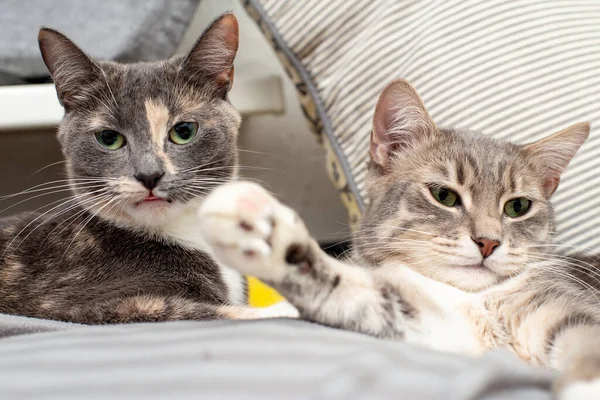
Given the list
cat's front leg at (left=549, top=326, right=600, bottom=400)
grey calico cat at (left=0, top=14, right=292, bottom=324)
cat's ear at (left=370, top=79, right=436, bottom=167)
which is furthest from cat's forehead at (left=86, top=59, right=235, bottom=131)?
cat's front leg at (left=549, top=326, right=600, bottom=400)

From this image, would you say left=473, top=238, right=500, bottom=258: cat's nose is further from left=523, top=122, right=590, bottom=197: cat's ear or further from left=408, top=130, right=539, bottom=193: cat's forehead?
left=523, top=122, right=590, bottom=197: cat's ear

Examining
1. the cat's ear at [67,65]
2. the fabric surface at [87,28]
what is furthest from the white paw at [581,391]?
the fabric surface at [87,28]

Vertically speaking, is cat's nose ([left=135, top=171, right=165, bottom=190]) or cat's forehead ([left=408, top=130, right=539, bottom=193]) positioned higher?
cat's forehead ([left=408, top=130, right=539, bottom=193])

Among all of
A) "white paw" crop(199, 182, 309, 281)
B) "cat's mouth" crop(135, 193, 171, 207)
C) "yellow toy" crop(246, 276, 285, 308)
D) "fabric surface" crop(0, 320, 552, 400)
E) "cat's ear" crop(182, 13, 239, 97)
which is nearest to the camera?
"fabric surface" crop(0, 320, 552, 400)

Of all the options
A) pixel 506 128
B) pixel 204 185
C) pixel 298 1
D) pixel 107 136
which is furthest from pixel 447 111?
pixel 107 136

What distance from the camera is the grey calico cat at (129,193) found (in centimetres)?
115

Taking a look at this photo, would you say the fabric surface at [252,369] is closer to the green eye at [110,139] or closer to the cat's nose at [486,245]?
the cat's nose at [486,245]

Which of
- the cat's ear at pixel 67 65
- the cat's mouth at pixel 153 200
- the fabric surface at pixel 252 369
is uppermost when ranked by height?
the cat's ear at pixel 67 65

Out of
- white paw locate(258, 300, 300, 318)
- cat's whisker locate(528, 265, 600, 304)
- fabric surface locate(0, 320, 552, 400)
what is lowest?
white paw locate(258, 300, 300, 318)

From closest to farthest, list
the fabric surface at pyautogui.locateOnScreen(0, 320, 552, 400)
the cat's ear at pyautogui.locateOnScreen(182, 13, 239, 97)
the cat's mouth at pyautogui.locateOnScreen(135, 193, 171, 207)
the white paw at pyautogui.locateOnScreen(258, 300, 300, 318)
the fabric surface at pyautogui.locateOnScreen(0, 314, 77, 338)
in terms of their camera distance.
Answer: the fabric surface at pyautogui.locateOnScreen(0, 320, 552, 400), the fabric surface at pyautogui.locateOnScreen(0, 314, 77, 338), the white paw at pyautogui.locateOnScreen(258, 300, 300, 318), the cat's mouth at pyautogui.locateOnScreen(135, 193, 171, 207), the cat's ear at pyautogui.locateOnScreen(182, 13, 239, 97)

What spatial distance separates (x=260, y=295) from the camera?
4.76 feet

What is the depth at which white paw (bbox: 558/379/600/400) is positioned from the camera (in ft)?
2.21

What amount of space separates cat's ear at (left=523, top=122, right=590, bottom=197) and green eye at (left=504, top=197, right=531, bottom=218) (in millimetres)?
117

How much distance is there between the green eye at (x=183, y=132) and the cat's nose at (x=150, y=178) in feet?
0.41
